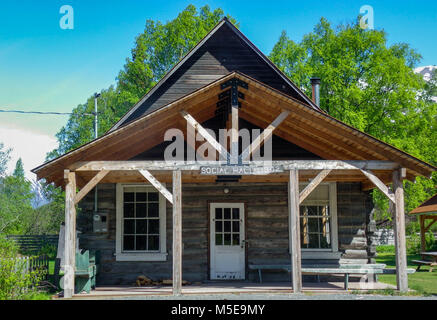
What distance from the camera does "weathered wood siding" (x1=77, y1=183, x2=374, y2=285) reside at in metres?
12.7

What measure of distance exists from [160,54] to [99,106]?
616 inches

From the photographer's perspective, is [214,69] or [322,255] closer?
[322,255]

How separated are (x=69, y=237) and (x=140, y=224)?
10.1 feet

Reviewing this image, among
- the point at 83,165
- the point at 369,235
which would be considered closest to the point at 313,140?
the point at 369,235

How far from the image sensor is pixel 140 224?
42.1 ft

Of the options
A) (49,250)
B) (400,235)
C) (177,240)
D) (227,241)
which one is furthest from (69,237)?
(49,250)

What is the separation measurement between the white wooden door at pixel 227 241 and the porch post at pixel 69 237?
4173 millimetres

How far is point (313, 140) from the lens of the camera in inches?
Result: 469

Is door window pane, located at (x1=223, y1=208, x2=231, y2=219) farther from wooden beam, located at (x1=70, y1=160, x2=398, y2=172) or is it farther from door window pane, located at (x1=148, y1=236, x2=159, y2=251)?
wooden beam, located at (x1=70, y1=160, x2=398, y2=172)

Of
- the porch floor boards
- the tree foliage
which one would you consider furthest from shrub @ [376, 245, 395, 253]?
the porch floor boards

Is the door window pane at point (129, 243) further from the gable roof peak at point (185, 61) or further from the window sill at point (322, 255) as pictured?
the window sill at point (322, 255)

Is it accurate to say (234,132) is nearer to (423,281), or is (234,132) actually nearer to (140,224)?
(140,224)

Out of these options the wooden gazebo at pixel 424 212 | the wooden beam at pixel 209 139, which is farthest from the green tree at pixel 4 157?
the wooden beam at pixel 209 139
